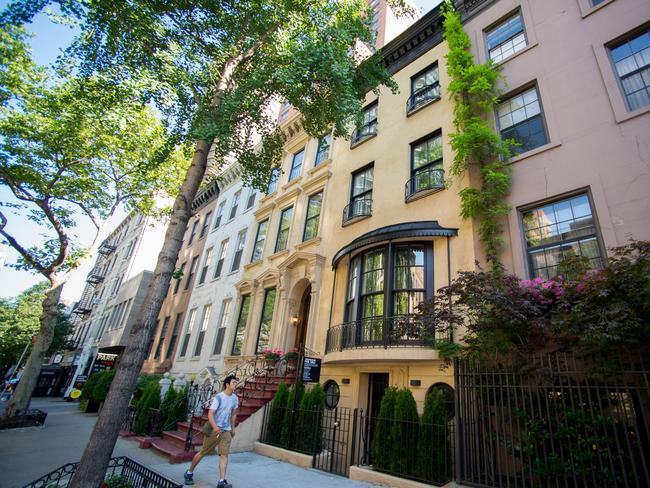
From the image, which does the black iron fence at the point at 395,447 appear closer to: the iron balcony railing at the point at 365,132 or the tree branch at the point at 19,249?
the iron balcony railing at the point at 365,132

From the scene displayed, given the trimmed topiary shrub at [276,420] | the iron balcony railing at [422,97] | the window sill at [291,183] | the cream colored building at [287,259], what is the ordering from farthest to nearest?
the window sill at [291,183]
the cream colored building at [287,259]
the iron balcony railing at [422,97]
the trimmed topiary shrub at [276,420]

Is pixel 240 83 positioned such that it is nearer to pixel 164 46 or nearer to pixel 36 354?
pixel 164 46

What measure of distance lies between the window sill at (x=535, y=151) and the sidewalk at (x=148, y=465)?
7967 mm

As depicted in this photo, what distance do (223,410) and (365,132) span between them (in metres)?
10.9

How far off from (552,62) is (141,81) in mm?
10037

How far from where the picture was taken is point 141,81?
7.28 metres

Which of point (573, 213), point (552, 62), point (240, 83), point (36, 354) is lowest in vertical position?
point (36, 354)

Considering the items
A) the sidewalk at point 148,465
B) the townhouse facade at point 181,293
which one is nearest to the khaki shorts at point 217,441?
the sidewalk at point 148,465

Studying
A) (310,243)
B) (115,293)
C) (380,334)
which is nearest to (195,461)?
(380,334)

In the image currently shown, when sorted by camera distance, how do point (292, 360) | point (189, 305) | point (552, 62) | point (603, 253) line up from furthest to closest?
1. point (189, 305)
2. point (292, 360)
3. point (552, 62)
4. point (603, 253)

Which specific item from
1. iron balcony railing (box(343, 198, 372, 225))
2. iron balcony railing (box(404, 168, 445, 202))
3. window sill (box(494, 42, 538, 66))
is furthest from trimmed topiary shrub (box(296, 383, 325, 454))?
window sill (box(494, 42, 538, 66))

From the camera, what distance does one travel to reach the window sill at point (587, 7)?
27.5ft

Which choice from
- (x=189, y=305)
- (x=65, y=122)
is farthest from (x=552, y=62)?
(x=189, y=305)

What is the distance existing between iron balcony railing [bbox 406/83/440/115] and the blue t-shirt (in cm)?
1048
